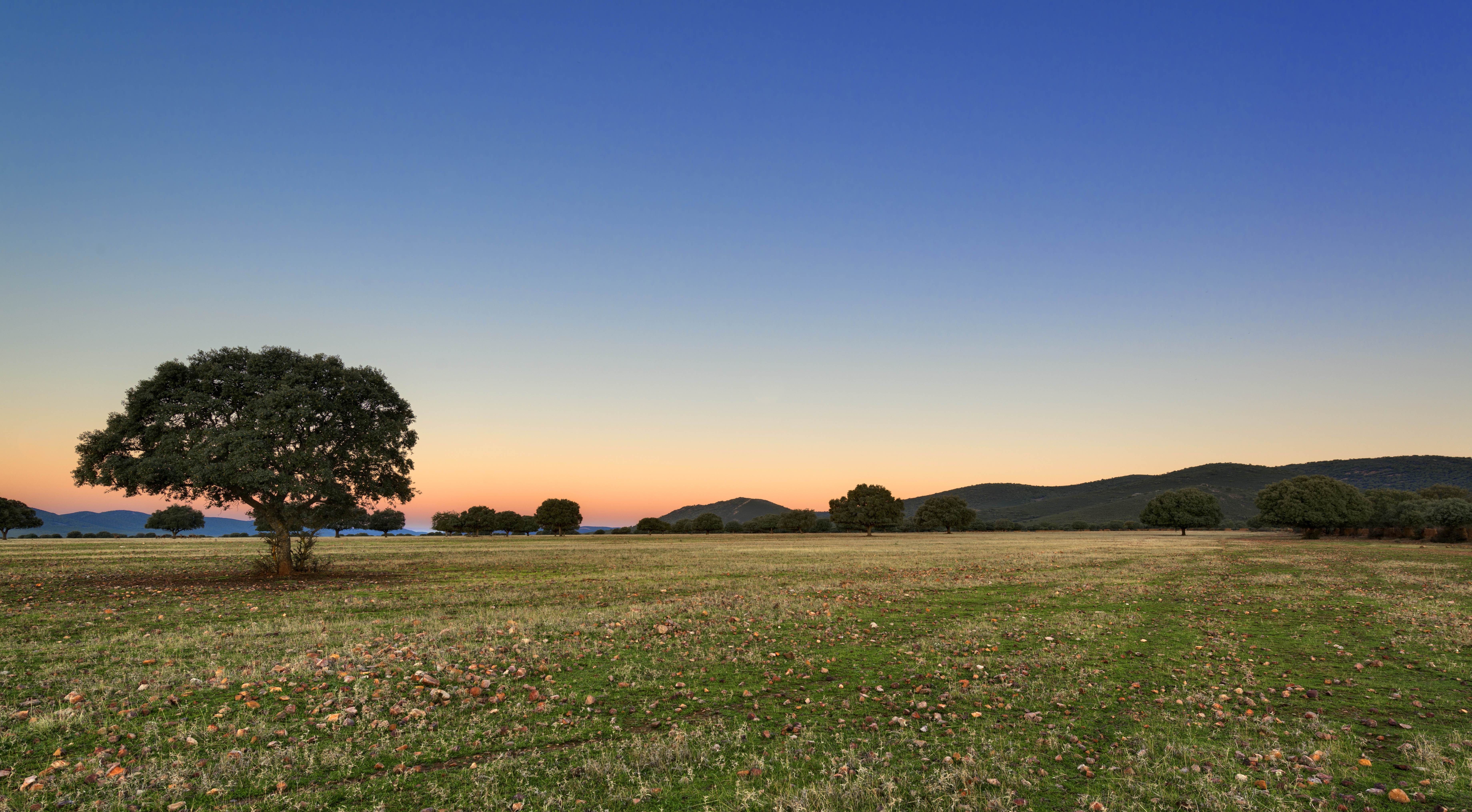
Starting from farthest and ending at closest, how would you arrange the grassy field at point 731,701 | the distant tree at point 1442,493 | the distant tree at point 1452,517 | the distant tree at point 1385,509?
the distant tree at point 1442,493, the distant tree at point 1385,509, the distant tree at point 1452,517, the grassy field at point 731,701

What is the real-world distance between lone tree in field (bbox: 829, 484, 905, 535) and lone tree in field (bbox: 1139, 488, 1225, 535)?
2083 inches

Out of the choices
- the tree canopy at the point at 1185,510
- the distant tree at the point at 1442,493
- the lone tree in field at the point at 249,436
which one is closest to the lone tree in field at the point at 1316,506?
the tree canopy at the point at 1185,510

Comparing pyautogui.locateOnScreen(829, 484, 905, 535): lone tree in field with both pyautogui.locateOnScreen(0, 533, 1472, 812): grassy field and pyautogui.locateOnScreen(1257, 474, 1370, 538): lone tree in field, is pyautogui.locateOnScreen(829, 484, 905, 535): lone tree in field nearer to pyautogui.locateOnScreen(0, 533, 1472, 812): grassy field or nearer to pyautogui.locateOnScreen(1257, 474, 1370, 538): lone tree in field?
Result: pyautogui.locateOnScreen(1257, 474, 1370, 538): lone tree in field

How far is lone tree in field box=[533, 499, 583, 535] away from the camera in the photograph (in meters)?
152

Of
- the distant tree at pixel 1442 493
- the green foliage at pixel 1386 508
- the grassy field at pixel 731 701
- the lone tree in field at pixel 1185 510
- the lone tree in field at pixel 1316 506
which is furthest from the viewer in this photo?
the lone tree in field at pixel 1185 510

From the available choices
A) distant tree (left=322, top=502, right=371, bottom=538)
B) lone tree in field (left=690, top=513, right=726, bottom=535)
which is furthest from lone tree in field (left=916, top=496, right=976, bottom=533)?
distant tree (left=322, top=502, right=371, bottom=538)

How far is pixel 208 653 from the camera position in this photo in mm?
13938

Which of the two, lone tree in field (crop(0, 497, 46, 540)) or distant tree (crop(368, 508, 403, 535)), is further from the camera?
distant tree (crop(368, 508, 403, 535))

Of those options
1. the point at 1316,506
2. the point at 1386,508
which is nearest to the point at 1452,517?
the point at 1316,506

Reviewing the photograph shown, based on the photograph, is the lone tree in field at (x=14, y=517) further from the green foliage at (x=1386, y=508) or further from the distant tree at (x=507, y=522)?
the green foliage at (x=1386, y=508)

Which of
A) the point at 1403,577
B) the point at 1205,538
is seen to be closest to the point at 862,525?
the point at 1205,538

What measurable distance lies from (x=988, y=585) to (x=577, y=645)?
21161 millimetres

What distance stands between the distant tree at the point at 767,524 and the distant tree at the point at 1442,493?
441 ft

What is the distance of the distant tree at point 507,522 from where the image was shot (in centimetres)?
16688
